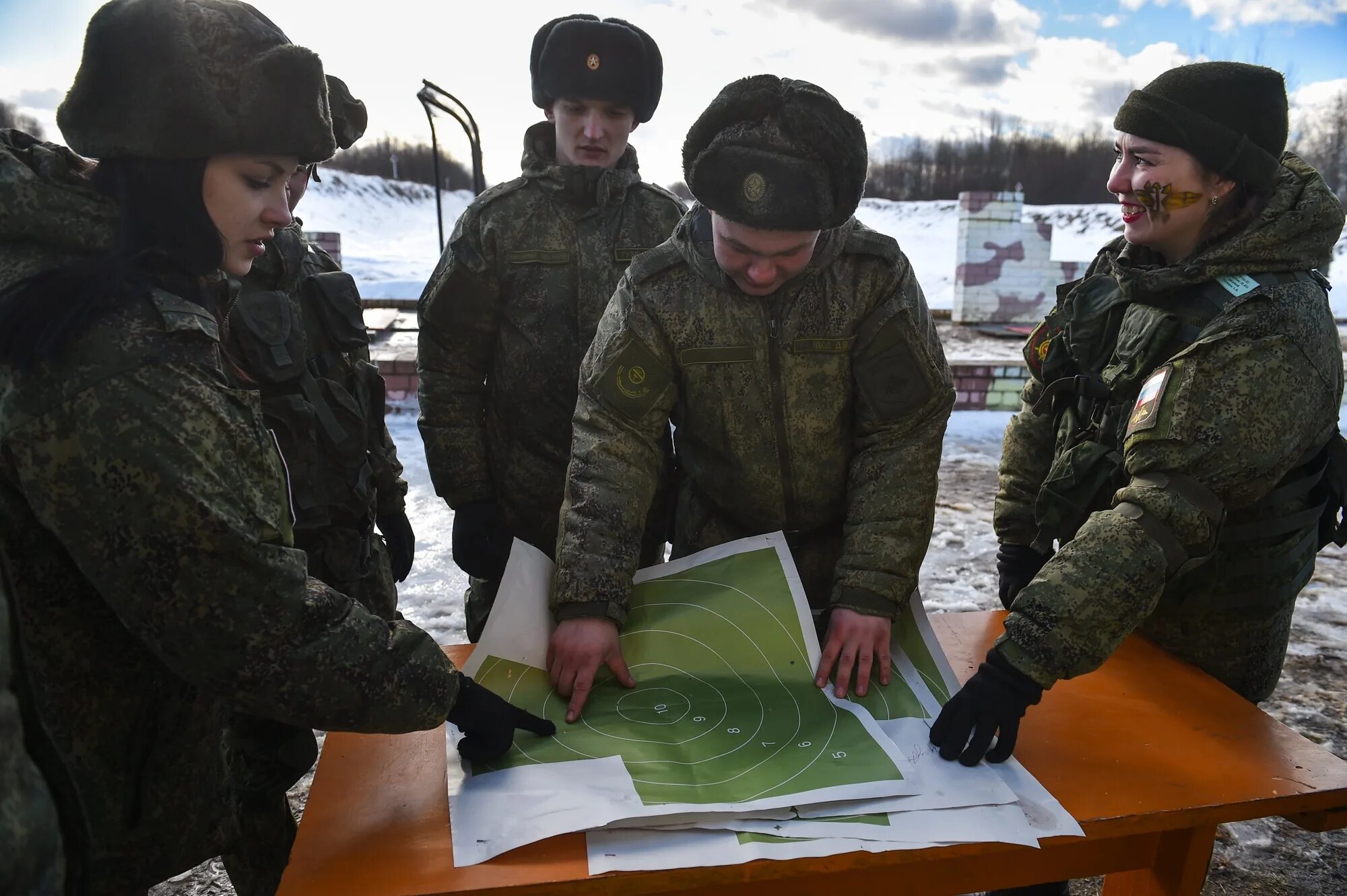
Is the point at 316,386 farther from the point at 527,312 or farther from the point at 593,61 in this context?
the point at 593,61

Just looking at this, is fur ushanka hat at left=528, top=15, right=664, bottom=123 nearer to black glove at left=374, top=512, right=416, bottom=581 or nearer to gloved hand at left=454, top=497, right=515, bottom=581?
gloved hand at left=454, top=497, right=515, bottom=581

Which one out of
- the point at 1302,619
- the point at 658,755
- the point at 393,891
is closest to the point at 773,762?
the point at 658,755

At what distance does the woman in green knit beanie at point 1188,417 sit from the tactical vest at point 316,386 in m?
1.38

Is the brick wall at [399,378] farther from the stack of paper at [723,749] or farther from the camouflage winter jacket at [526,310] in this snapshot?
the stack of paper at [723,749]

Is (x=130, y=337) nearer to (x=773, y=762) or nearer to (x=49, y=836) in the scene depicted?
(x=49, y=836)

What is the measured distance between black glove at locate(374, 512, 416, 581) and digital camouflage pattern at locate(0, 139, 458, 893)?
1.19 metres

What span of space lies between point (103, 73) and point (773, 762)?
1.16m

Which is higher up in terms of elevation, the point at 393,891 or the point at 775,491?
the point at 775,491

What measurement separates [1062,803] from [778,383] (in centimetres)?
78

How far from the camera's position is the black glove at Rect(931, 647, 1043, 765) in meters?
1.17

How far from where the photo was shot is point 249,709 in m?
1.03

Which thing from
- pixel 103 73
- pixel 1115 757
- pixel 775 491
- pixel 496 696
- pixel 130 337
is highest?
pixel 103 73

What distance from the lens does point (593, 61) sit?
210cm

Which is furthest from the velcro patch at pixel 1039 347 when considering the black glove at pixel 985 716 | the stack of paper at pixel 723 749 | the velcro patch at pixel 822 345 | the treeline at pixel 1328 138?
the treeline at pixel 1328 138
